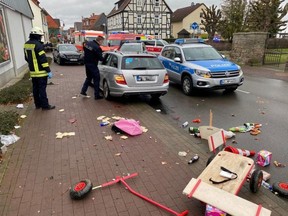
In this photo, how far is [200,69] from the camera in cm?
959

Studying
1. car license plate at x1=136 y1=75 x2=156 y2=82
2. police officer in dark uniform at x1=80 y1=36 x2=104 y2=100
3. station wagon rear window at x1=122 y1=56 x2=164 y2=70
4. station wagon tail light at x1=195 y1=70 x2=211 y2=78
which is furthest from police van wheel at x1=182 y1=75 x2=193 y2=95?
police officer in dark uniform at x1=80 y1=36 x2=104 y2=100

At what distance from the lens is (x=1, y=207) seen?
334cm

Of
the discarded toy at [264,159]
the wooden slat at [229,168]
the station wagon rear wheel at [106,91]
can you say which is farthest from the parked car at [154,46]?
the wooden slat at [229,168]

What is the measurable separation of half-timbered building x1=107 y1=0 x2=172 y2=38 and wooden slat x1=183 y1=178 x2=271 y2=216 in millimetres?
54841

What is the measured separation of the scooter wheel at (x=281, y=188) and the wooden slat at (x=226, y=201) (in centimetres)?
114

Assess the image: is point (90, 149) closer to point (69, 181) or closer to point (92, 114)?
point (69, 181)

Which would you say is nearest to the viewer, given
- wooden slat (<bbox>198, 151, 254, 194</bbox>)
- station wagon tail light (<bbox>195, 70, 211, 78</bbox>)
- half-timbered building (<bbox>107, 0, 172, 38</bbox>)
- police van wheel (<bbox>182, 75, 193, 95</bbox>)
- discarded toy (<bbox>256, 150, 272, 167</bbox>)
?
wooden slat (<bbox>198, 151, 254, 194</bbox>)

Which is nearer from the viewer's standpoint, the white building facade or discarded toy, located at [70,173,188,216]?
discarded toy, located at [70,173,188,216]

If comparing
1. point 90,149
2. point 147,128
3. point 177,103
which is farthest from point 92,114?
point 177,103

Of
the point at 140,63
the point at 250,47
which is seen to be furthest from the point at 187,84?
the point at 250,47

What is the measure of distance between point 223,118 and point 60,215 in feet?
17.6

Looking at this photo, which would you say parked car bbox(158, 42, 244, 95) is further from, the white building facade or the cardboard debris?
the white building facade

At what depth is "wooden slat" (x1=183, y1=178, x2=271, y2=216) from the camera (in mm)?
2801

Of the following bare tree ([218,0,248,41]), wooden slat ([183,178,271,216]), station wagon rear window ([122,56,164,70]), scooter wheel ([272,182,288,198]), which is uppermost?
bare tree ([218,0,248,41])
